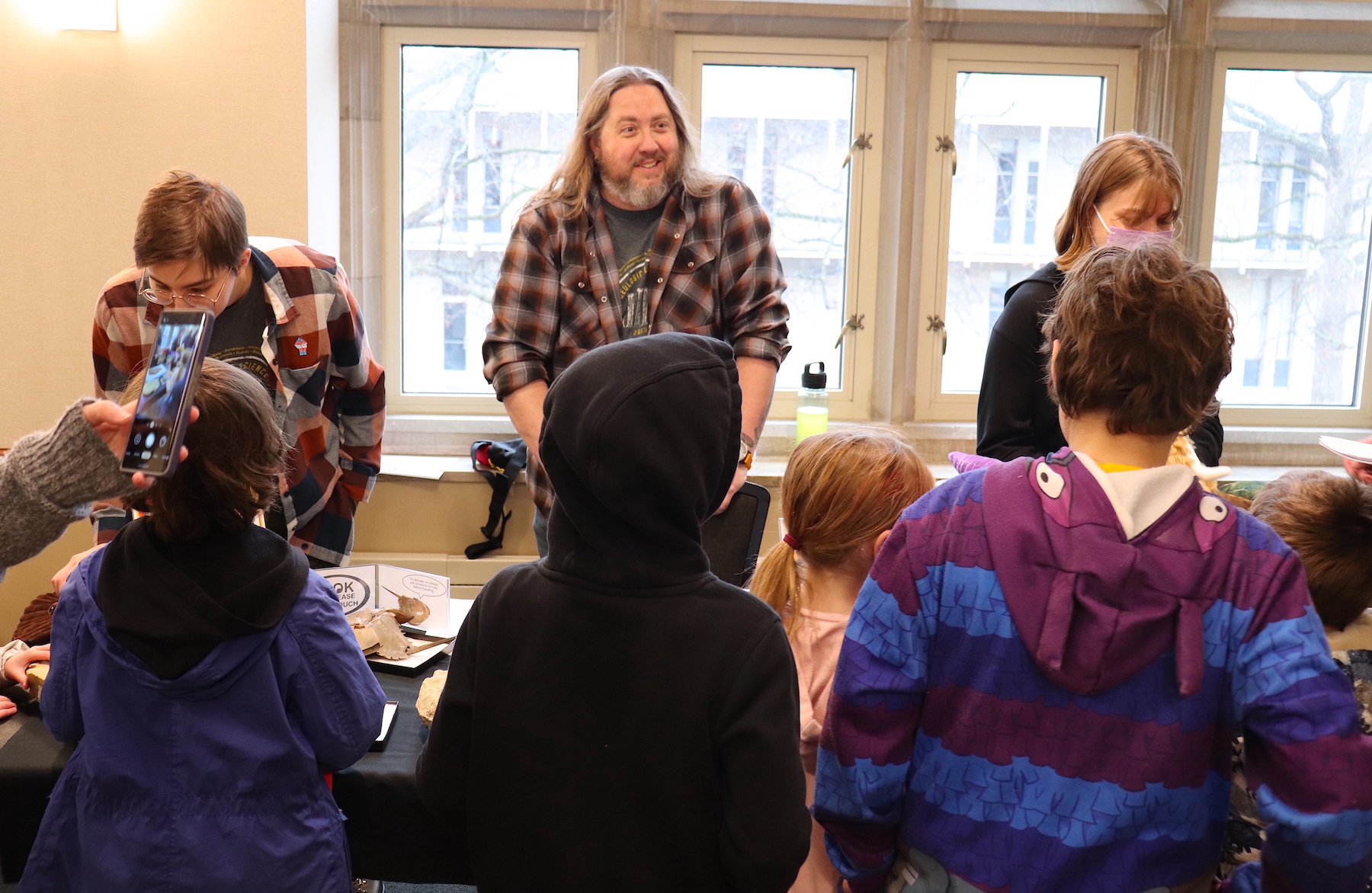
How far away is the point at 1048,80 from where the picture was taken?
3555 mm

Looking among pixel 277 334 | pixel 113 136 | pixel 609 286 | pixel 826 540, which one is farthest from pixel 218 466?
pixel 113 136

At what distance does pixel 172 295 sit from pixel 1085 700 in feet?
5.50

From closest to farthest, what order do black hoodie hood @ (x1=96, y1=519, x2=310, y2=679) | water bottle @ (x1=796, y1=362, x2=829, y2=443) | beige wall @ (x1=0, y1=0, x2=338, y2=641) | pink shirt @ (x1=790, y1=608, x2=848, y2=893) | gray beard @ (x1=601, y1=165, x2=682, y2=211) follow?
black hoodie hood @ (x1=96, y1=519, x2=310, y2=679)
pink shirt @ (x1=790, y1=608, x2=848, y2=893)
gray beard @ (x1=601, y1=165, x2=682, y2=211)
beige wall @ (x1=0, y1=0, x2=338, y2=641)
water bottle @ (x1=796, y1=362, x2=829, y2=443)

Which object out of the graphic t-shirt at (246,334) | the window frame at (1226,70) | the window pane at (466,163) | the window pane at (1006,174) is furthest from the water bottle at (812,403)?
the graphic t-shirt at (246,334)

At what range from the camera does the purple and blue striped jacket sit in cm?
101

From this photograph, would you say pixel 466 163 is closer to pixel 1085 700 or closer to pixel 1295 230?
pixel 1295 230

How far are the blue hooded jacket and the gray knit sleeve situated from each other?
161 millimetres

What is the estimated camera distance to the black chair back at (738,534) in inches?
84.1

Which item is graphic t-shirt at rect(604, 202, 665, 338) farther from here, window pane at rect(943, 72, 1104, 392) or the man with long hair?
window pane at rect(943, 72, 1104, 392)

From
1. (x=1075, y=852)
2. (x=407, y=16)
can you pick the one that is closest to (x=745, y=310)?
(x=1075, y=852)

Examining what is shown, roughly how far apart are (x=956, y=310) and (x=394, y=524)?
196cm

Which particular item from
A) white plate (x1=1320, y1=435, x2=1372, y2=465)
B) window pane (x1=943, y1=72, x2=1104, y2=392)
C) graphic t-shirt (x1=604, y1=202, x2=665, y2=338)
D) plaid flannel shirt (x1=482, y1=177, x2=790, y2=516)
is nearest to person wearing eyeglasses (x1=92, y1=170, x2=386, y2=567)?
plaid flannel shirt (x1=482, y1=177, x2=790, y2=516)

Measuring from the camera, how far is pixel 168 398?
116 cm

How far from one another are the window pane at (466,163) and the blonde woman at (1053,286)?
76.8 inches
